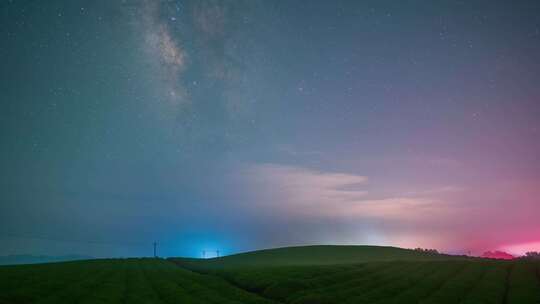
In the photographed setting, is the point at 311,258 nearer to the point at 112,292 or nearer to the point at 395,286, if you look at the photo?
the point at 395,286

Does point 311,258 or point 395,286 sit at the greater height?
point 395,286

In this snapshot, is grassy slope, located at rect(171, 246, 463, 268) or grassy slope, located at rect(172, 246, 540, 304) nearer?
grassy slope, located at rect(172, 246, 540, 304)

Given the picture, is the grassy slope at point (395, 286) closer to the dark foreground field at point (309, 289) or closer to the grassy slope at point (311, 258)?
the dark foreground field at point (309, 289)

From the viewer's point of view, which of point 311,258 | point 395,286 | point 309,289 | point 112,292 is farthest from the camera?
point 311,258

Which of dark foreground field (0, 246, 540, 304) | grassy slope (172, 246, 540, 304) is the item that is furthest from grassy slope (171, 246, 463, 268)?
dark foreground field (0, 246, 540, 304)

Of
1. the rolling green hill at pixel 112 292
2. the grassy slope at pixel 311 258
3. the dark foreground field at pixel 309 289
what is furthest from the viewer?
the grassy slope at pixel 311 258

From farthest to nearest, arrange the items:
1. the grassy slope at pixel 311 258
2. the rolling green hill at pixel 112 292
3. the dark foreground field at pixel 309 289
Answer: the grassy slope at pixel 311 258
the dark foreground field at pixel 309 289
the rolling green hill at pixel 112 292

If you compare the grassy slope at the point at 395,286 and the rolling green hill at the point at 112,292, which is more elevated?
the rolling green hill at the point at 112,292

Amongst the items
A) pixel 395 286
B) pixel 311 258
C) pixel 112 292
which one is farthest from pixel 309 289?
pixel 311 258

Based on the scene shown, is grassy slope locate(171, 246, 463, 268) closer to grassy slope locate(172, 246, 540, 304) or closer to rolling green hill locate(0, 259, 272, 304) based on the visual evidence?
grassy slope locate(172, 246, 540, 304)

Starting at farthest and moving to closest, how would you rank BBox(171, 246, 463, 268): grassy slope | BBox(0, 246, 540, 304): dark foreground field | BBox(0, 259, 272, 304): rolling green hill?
BBox(171, 246, 463, 268): grassy slope → BBox(0, 246, 540, 304): dark foreground field → BBox(0, 259, 272, 304): rolling green hill

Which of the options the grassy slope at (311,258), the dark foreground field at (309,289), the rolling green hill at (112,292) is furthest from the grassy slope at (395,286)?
the grassy slope at (311,258)

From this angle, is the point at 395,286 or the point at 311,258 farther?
the point at 311,258

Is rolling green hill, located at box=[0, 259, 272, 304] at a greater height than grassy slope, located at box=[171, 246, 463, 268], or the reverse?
rolling green hill, located at box=[0, 259, 272, 304]
